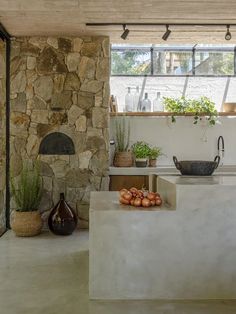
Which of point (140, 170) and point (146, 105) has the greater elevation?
point (146, 105)

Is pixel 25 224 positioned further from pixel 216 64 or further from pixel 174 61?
pixel 216 64

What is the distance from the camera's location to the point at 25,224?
17.3ft

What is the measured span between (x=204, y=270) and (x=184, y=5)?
2.86 meters

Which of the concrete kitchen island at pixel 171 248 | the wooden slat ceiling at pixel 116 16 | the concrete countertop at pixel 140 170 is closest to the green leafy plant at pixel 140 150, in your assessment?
the concrete countertop at pixel 140 170

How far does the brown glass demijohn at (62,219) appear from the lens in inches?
208

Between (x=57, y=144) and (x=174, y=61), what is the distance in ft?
7.58

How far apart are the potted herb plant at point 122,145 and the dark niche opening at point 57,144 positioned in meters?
0.69

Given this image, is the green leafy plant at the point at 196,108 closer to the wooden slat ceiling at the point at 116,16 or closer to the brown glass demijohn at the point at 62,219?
the wooden slat ceiling at the point at 116,16

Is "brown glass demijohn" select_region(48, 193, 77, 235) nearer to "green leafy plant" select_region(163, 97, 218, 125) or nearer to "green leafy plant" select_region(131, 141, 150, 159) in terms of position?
"green leafy plant" select_region(131, 141, 150, 159)

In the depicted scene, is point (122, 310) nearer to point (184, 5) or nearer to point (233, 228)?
point (233, 228)

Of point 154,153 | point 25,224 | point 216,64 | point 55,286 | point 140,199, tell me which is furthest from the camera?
point 216,64

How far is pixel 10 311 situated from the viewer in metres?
2.93

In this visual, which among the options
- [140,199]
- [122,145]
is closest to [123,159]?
[122,145]

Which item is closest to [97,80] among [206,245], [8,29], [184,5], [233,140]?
[8,29]
